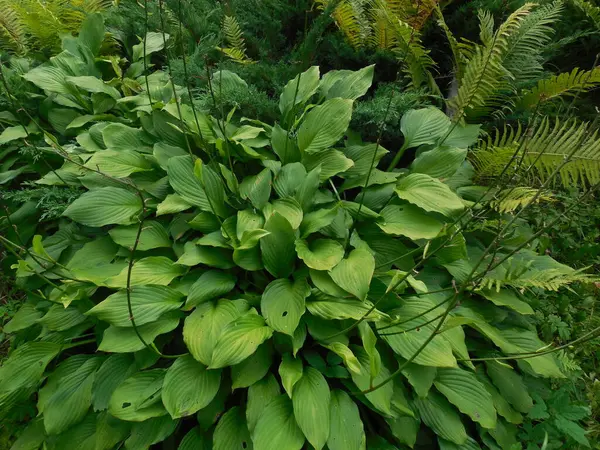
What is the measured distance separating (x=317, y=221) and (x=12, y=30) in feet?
9.29

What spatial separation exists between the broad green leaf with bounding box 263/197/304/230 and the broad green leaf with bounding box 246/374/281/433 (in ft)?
2.05

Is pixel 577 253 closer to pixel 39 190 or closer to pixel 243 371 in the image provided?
pixel 243 371

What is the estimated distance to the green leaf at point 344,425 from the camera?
4.97ft

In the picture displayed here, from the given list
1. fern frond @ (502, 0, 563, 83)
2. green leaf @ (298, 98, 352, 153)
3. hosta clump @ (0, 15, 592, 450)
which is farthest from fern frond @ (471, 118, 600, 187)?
green leaf @ (298, 98, 352, 153)

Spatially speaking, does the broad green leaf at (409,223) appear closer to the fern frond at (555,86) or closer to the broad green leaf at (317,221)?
the broad green leaf at (317,221)

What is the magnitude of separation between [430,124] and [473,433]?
151cm

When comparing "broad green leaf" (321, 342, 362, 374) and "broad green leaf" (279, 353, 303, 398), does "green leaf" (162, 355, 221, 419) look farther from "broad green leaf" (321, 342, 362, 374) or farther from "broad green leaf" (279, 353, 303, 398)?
"broad green leaf" (321, 342, 362, 374)

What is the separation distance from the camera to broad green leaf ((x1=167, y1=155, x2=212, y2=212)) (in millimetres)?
1939

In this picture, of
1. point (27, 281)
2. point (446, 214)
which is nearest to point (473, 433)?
point (446, 214)

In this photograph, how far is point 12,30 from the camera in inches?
123

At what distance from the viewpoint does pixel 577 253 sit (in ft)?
8.86

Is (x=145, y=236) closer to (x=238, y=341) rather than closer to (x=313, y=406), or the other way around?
(x=238, y=341)

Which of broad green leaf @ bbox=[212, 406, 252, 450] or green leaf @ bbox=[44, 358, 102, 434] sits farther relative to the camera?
green leaf @ bbox=[44, 358, 102, 434]

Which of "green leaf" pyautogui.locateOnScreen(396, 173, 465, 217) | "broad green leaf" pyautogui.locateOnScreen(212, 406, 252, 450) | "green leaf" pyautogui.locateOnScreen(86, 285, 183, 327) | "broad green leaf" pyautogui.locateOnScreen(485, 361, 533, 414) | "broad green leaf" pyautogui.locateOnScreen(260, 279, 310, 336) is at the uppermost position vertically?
"green leaf" pyautogui.locateOnScreen(396, 173, 465, 217)
